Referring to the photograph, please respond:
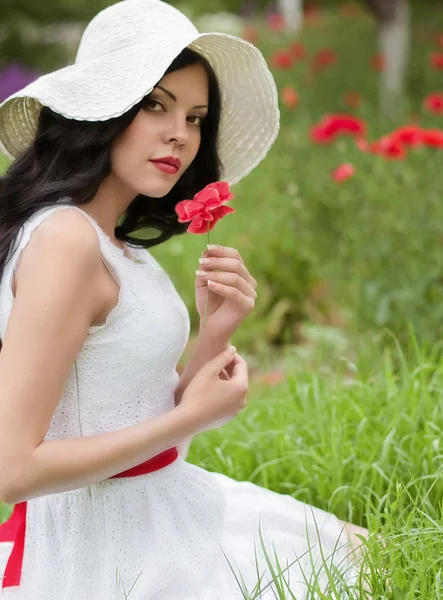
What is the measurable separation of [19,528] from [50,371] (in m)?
0.41

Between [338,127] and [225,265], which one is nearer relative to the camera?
[225,265]

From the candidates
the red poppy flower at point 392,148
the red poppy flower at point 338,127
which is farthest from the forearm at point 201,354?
the red poppy flower at point 338,127

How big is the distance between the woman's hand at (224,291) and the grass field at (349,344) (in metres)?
0.42

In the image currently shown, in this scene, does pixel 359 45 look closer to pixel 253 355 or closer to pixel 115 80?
pixel 253 355

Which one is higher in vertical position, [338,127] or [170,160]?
[170,160]

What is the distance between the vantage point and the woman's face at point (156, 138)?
1.48 m

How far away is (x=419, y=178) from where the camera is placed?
362 cm

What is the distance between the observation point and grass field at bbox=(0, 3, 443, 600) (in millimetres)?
1896

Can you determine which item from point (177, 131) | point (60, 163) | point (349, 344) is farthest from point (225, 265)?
point (349, 344)

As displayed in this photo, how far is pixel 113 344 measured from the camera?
1.43 metres

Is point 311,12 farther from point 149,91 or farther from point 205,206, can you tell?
point 205,206

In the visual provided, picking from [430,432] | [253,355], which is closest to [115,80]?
[430,432]

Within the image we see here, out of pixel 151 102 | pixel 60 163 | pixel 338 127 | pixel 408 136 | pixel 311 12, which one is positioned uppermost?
pixel 151 102

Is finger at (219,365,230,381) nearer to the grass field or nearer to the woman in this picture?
the woman
